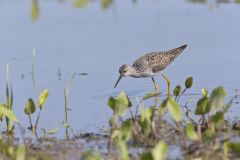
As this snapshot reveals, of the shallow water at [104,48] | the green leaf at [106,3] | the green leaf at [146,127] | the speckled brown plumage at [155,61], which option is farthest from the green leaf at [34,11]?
the green leaf at [146,127]

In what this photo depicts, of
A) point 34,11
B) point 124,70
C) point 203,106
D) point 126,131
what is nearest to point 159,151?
point 126,131

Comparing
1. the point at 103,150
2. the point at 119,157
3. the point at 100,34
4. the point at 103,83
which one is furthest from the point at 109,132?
the point at 100,34

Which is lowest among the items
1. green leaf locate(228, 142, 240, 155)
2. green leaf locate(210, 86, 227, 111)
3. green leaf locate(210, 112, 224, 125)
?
green leaf locate(228, 142, 240, 155)

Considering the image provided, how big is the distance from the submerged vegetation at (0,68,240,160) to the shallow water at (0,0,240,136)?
2.61ft

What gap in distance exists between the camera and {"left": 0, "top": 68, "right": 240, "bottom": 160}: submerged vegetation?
277 inches

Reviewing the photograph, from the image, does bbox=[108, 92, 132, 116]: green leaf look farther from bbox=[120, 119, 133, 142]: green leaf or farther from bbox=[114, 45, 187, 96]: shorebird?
bbox=[114, 45, 187, 96]: shorebird

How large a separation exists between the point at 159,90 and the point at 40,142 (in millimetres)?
3404

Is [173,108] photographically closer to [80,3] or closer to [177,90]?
[177,90]

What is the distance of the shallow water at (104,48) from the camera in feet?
34.4

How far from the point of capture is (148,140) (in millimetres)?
7691

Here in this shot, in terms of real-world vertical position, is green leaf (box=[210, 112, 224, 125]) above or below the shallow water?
below

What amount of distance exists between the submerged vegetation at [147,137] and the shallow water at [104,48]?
0.80 m

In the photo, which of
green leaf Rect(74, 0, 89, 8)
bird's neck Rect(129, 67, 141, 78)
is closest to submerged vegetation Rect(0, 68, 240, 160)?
bird's neck Rect(129, 67, 141, 78)

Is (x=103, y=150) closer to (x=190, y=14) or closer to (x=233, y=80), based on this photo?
(x=233, y=80)
